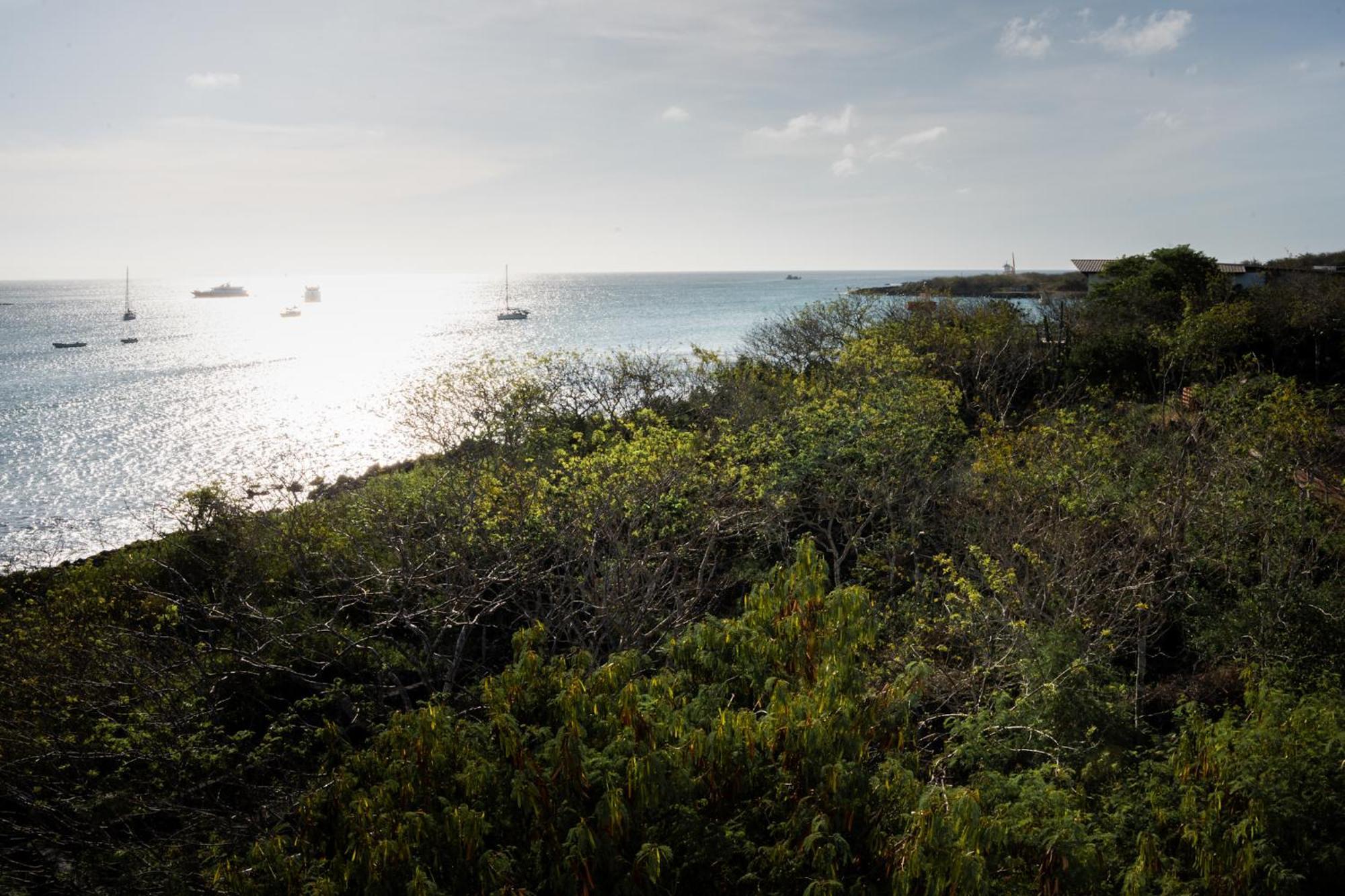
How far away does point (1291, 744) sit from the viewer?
9.67 metres

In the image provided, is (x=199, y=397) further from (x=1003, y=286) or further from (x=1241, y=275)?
(x=1003, y=286)

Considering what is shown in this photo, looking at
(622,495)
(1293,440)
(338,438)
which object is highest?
(1293,440)

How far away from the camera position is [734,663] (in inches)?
362

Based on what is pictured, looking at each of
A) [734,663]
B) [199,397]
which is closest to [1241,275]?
[734,663]

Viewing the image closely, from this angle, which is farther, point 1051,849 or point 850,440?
point 850,440

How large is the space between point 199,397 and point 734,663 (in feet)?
261

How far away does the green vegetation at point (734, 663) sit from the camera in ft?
24.1

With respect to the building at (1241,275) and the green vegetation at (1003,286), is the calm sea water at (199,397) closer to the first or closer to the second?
the green vegetation at (1003,286)

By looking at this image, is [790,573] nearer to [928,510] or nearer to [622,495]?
[622,495]

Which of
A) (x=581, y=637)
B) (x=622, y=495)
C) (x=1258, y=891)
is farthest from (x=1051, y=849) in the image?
(x=622, y=495)

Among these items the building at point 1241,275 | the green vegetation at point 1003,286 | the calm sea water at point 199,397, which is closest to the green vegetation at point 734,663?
the calm sea water at point 199,397

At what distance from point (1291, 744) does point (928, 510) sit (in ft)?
40.2

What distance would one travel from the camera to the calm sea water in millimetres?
44594

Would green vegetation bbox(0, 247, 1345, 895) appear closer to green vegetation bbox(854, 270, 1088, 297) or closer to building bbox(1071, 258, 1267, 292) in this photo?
building bbox(1071, 258, 1267, 292)
